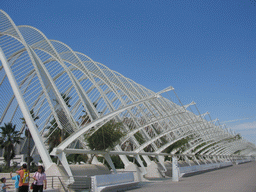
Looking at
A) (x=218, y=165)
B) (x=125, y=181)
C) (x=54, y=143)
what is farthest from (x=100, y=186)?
(x=218, y=165)

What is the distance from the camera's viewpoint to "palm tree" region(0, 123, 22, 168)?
119ft

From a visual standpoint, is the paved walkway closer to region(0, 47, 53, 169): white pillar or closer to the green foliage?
the green foliage

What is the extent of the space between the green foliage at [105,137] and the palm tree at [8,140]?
75.4ft

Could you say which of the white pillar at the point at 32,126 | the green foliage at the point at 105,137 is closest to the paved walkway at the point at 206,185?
the green foliage at the point at 105,137

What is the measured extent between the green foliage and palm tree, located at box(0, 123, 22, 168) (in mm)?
22973

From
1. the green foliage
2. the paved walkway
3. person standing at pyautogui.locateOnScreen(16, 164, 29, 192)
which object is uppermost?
the green foliage

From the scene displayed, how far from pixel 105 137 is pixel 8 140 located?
2524 cm

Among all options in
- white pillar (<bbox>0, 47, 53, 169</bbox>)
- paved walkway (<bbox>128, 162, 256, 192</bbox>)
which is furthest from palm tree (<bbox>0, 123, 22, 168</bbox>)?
paved walkway (<bbox>128, 162, 256, 192</bbox>)

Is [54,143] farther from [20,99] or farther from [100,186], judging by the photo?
[100,186]

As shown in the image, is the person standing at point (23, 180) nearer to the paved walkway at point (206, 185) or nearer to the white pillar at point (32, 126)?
the white pillar at point (32, 126)

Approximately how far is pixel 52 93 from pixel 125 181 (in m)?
7.90

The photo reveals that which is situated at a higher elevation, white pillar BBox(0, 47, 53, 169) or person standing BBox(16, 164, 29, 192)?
white pillar BBox(0, 47, 53, 169)

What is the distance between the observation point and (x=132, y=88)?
112ft

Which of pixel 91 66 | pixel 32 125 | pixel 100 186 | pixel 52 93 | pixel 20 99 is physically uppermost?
pixel 91 66
